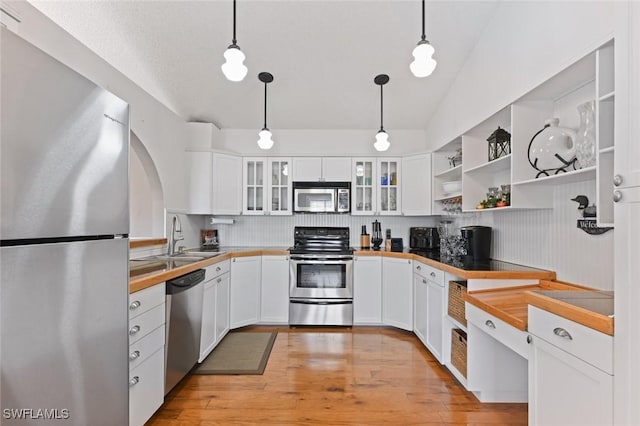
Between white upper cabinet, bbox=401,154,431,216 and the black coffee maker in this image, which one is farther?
white upper cabinet, bbox=401,154,431,216

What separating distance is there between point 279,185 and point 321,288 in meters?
1.43

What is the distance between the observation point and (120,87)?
264 centimetres

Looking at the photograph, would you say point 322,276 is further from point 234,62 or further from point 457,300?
point 234,62

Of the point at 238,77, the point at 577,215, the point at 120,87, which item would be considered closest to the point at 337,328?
the point at 577,215

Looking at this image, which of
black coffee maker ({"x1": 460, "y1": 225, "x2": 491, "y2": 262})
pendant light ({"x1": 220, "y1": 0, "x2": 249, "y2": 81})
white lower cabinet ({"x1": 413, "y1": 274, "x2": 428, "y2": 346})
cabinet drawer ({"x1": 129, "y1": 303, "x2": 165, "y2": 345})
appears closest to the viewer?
cabinet drawer ({"x1": 129, "y1": 303, "x2": 165, "y2": 345})

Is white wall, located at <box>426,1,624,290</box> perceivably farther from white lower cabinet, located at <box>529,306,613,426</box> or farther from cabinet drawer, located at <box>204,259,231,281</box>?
cabinet drawer, located at <box>204,259,231,281</box>

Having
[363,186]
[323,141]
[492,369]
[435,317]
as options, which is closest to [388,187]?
Answer: [363,186]

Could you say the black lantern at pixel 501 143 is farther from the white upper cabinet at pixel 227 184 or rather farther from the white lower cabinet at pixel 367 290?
the white upper cabinet at pixel 227 184

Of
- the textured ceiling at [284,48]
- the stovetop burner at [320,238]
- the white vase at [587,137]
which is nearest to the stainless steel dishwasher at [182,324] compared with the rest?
the stovetop burner at [320,238]

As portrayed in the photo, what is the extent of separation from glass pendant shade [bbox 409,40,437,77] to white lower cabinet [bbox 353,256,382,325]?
2.36 metres

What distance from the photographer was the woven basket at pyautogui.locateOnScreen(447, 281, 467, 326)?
2418 mm

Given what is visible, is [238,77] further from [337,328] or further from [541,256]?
[337,328]

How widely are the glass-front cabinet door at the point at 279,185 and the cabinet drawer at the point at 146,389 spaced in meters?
2.39

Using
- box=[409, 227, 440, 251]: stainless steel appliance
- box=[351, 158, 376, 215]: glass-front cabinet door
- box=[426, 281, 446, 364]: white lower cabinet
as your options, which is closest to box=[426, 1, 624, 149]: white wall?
box=[351, 158, 376, 215]: glass-front cabinet door
